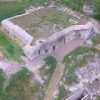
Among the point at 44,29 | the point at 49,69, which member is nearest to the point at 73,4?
the point at 44,29

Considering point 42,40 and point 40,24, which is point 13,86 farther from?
point 40,24

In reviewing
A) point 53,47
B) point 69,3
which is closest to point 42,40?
point 53,47

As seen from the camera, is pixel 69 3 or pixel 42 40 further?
pixel 69 3

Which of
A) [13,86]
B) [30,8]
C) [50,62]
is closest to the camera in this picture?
[13,86]

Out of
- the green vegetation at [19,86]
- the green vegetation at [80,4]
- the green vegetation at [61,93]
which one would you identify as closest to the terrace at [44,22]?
the green vegetation at [80,4]

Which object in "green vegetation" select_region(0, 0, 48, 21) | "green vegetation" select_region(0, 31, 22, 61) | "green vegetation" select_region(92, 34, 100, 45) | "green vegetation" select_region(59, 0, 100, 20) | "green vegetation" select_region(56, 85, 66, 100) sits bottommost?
"green vegetation" select_region(56, 85, 66, 100)

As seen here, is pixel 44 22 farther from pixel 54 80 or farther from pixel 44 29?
pixel 54 80

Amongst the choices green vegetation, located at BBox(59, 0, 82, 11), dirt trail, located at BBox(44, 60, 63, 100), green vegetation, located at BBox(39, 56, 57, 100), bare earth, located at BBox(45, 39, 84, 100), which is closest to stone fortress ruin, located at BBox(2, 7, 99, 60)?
bare earth, located at BBox(45, 39, 84, 100)

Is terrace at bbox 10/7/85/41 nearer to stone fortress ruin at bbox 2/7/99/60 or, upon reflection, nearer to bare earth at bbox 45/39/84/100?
stone fortress ruin at bbox 2/7/99/60
